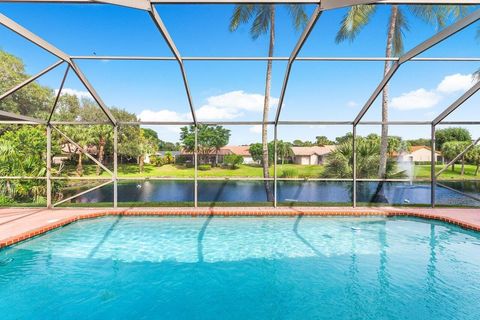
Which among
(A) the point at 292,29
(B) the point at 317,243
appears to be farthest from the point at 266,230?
(A) the point at 292,29

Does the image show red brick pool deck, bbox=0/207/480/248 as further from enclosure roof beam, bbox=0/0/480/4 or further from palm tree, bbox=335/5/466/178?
enclosure roof beam, bbox=0/0/480/4

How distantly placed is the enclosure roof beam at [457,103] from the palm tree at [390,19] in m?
2.48

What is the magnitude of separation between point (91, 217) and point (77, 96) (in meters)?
28.9

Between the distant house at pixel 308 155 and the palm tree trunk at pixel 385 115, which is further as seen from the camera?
the distant house at pixel 308 155

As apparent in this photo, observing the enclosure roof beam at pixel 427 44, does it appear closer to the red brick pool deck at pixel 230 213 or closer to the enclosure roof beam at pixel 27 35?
the red brick pool deck at pixel 230 213

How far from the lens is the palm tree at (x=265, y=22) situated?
1132 centimetres

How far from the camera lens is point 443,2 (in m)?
4.10

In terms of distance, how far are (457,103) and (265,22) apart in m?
7.60

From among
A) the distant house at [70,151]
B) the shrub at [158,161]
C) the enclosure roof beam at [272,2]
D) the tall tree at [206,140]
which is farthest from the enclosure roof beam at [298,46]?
the tall tree at [206,140]

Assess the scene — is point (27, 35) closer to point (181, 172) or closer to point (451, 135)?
point (181, 172)

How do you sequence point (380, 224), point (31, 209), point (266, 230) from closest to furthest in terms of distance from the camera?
point (266, 230) < point (380, 224) < point (31, 209)

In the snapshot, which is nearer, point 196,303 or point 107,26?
point 196,303

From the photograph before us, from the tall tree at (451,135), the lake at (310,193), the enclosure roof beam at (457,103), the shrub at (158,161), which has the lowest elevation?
the lake at (310,193)

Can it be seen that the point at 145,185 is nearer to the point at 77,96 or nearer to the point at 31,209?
the point at 31,209
